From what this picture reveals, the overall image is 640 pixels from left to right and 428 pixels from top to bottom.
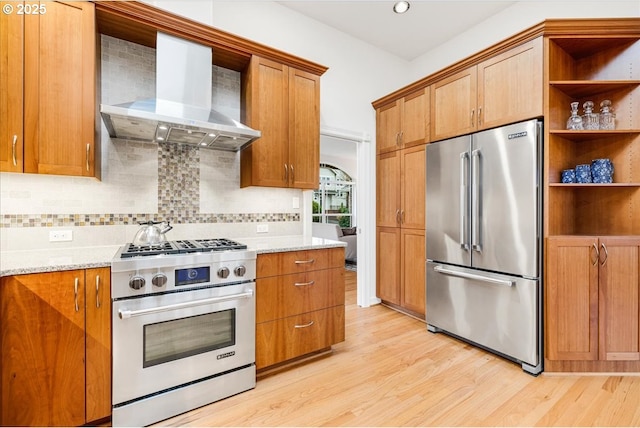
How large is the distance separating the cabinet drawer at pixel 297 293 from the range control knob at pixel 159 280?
60 cm

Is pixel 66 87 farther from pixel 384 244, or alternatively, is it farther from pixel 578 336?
pixel 578 336

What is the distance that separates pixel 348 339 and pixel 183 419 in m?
1.50

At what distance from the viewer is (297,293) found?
2.29 metres

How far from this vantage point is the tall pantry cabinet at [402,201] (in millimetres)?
3237

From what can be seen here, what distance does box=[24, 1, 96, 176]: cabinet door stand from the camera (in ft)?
5.71

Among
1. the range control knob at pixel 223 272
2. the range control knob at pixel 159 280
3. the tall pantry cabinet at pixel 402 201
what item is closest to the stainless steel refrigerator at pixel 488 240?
the tall pantry cabinet at pixel 402 201

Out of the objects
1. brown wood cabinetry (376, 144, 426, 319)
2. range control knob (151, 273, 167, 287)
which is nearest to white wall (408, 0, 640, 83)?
brown wood cabinetry (376, 144, 426, 319)

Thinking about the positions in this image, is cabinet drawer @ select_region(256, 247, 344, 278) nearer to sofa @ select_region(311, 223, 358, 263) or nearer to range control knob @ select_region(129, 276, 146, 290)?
range control knob @ select_region(129, 276, 146, 290)

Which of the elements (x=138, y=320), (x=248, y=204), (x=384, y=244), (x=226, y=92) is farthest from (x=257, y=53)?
(x=384, y=244)

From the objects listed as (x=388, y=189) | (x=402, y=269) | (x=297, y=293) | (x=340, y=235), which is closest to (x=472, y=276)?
(x=402, y=269)

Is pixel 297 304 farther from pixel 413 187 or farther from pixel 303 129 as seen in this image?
pixel 413 187

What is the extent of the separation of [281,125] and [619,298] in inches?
112

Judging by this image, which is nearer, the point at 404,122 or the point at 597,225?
the point at 597,225

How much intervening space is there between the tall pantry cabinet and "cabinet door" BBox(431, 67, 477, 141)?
0.39 ft
